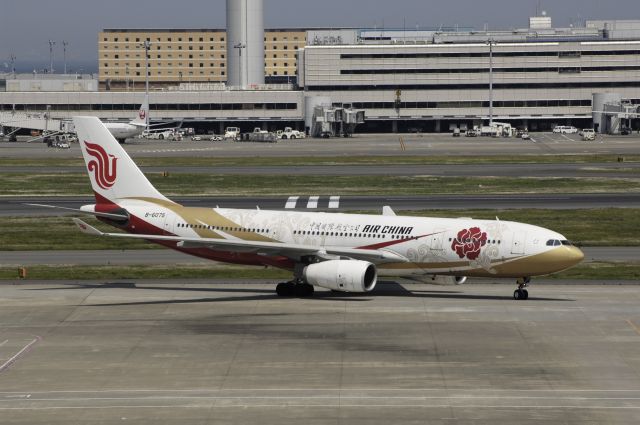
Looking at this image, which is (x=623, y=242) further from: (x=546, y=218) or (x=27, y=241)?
(x=27, y=241)

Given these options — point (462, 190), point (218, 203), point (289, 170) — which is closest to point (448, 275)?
point (218, 203)

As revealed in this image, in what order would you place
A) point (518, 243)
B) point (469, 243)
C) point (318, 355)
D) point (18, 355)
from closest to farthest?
1. point (318, 355)
2. point (18, 355)
3. point (518, 243)
4. point (469, 243)

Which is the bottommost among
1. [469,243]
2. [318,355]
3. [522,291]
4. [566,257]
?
[318,355]

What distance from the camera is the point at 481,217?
83688 mm

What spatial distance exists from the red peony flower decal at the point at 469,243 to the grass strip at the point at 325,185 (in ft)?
150

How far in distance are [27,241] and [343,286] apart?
97.3ft

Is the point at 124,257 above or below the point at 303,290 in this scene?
below

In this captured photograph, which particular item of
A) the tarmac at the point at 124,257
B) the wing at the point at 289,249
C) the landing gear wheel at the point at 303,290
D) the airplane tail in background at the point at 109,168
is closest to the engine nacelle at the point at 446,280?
the wing at the point at 289,249

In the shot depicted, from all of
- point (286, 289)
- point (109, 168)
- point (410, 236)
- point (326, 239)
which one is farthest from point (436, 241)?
point (109, 168)

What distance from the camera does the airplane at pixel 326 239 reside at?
54.0 metres

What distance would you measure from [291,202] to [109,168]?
3492 centimetres

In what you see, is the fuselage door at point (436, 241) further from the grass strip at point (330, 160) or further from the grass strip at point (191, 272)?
the grass strip at point (330, 160)

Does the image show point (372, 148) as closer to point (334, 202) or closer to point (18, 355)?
point (334, 202)

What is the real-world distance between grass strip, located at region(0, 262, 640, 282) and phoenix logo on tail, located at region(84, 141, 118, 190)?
5.37m
